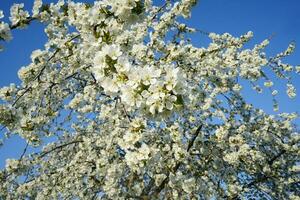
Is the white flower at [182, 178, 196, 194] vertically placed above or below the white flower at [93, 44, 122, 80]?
above

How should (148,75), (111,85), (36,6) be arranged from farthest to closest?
(36,6) < (111,85) < (148,75)

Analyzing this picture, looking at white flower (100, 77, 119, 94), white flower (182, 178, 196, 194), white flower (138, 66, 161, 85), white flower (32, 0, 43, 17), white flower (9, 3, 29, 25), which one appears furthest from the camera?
white flower (182, 178, 196, 194)

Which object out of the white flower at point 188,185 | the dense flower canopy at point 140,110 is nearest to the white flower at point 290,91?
the dense flower canopy at point 140,110

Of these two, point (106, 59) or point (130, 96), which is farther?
point (106, 59)

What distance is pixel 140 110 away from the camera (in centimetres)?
302

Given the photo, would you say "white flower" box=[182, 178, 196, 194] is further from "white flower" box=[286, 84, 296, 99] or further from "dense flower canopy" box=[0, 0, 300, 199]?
"white flower" box=[286, 84, 296, 99]

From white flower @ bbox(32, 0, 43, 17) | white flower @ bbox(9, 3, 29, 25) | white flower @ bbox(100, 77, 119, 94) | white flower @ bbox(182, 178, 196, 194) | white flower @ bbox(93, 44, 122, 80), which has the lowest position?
white flower @ bbox(100, 77, 119, 94)

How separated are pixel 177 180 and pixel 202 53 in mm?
2374

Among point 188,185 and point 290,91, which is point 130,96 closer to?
point 188,185

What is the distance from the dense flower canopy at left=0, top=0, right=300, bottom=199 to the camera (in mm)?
3197

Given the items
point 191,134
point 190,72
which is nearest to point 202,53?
point 190,72

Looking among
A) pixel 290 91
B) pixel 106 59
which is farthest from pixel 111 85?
pixel 290 91

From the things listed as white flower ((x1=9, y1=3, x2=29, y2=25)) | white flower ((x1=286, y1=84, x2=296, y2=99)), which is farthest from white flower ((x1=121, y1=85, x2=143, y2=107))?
white flower ((x1=286, y1=84, x2=296, y2=99))

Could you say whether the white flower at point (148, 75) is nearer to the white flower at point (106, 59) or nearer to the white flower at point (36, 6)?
the white flower at point (106, 59)
